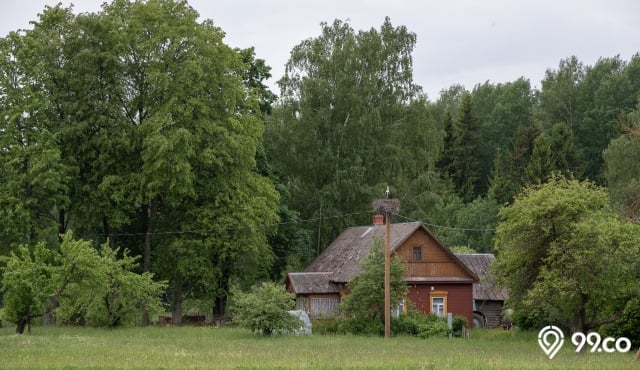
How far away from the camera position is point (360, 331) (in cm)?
4144

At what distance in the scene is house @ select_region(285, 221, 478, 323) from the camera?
1875 inches

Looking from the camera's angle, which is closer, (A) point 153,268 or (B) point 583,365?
(B) point 583,365

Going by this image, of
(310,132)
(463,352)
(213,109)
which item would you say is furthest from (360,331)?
(310,132)

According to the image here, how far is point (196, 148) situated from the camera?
4753cm

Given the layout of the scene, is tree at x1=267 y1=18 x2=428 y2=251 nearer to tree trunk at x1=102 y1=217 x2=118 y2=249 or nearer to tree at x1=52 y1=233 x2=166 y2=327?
tree trunk at x1=102 y1=217 x2=118 y2=249

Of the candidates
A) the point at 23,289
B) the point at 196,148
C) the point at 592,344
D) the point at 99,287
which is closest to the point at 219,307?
the point at 196,148

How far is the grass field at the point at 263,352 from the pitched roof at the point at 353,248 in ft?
27.8

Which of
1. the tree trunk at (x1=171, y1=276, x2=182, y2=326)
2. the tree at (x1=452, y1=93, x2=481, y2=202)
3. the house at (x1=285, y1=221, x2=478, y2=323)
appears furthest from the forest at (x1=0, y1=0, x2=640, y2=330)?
the tree at (x1=452, y1=93, x2=481, y2=202)

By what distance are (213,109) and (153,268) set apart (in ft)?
30.4

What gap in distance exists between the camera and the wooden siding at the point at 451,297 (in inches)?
1886

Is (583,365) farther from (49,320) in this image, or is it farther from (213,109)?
(49,320)

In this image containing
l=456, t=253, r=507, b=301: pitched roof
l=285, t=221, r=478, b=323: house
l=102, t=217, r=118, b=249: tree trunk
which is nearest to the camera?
l=285, t=221, r=478, b=323: house

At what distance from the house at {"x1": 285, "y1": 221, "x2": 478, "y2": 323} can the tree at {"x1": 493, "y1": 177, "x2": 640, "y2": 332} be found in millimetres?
12578

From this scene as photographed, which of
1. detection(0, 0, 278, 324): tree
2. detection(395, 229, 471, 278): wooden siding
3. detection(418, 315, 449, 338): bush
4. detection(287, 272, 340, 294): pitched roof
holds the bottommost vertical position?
detection(418, 315, 449, 338): bush
